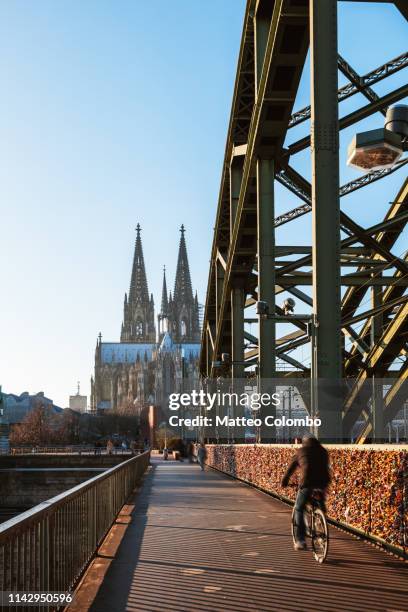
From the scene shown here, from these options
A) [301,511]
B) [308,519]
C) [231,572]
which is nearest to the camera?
[231,572]

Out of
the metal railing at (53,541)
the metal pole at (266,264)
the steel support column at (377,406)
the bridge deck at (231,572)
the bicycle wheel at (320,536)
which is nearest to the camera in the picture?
the metal railing at (53,541)

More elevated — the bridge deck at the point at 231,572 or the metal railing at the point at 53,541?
the metal railing at the point at 53,541

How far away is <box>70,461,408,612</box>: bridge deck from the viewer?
768cm

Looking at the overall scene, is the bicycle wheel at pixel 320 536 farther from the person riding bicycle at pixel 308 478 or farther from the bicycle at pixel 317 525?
the person riding bicycle at pixel 308 478

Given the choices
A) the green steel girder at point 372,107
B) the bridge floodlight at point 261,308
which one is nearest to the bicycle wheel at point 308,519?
the bridge floodlight at point 261,308

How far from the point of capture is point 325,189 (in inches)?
620

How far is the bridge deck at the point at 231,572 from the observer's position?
768 centimetres

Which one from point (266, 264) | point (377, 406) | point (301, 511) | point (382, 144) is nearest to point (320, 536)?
point (301, 511)

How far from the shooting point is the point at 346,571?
948cm

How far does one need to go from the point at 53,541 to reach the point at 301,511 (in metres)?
4.39

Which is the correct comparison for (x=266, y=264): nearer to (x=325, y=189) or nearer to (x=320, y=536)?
(x=325, y=189)

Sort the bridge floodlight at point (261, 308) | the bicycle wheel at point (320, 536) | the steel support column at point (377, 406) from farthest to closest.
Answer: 1. the steel support column at point (377, 406)
2. the bridge floodlight at point (261, 308)
3. the bicycle wheel at point (320, 536)

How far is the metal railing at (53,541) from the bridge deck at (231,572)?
27 cm

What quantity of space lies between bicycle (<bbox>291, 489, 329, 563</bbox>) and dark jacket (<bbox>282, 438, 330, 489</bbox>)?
4.6 inches
